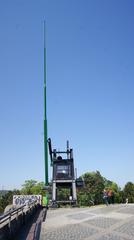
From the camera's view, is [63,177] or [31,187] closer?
[63,177]

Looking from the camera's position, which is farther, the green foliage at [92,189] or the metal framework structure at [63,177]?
the green foliage at [92,189]

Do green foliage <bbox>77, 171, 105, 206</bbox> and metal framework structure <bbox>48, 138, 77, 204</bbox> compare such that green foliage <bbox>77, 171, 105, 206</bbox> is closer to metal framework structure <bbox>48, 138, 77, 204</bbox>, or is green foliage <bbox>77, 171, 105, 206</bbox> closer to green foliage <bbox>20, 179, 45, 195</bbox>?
green foliage <bbox>20, 179, 45, 195</bbox>

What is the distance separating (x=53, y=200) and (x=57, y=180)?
8.19 ft

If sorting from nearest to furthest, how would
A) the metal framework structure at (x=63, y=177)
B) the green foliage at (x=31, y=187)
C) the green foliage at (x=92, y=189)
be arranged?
the metal framework structure at (x=63, y=177) < the green foliage at (x=92, y=189) < the green foliage at (x=31, y=187)

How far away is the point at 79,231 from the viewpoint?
12.8 m

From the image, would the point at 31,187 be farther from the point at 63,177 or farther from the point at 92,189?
the point at 63,177

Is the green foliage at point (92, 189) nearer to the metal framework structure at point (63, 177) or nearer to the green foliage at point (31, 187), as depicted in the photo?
the green foliage at point (31, 187)

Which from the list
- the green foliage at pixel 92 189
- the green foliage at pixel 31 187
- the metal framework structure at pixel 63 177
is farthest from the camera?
the green foliage at pixel 31 187

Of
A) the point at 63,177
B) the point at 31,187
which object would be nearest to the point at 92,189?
the point at 31,187

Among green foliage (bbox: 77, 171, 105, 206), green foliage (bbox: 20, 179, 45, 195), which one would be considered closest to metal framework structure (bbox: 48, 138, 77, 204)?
green foliage (bbox: 77, 171, 105, 206)

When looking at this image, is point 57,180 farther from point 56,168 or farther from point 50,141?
point 50,141

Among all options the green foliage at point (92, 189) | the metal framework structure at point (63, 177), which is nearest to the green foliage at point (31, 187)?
the green foliage at point (92, 189)

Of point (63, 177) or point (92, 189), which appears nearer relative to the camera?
point (63, 177)

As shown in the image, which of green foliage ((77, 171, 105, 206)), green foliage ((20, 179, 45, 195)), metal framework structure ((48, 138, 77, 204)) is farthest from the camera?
green foliage ((20, 179, 45, 195))
